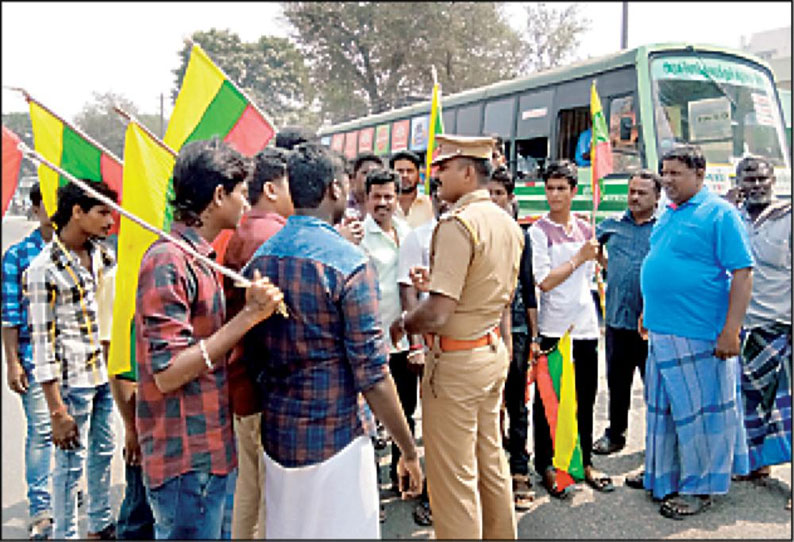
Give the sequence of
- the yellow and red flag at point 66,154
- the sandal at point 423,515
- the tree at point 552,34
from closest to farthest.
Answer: the yellow and red flag at point 66,154 → the sandal at point 423,515 → the tree at point 552,34

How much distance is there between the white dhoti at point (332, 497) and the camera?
2049 millimetres

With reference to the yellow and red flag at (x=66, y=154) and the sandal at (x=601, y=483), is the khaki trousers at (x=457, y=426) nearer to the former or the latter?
the sandal at (x=601, y=483)

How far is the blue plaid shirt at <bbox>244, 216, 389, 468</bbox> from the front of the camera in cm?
197

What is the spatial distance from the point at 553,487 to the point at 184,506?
2390mm

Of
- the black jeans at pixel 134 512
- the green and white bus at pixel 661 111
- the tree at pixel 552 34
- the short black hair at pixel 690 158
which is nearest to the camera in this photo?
the black jeans at pixel 134 512

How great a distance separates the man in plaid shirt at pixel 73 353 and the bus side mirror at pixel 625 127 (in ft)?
22.2

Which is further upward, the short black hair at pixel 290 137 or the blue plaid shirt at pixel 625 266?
the short black hair at pixel 290 137

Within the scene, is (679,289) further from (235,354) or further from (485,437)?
(235,354)

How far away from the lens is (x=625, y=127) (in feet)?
26.5

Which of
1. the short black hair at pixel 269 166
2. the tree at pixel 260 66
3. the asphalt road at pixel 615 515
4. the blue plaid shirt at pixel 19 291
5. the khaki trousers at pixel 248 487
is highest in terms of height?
the tree at pixel 260 66

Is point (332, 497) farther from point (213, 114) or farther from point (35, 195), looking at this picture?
point (35, 195)

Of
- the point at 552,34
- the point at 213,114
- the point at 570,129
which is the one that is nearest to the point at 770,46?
the point at 552,34

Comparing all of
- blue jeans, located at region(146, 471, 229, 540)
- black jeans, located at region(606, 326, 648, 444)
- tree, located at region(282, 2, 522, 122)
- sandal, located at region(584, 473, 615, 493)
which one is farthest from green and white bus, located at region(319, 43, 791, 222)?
tree, located at region(282, 2, 522, 122)

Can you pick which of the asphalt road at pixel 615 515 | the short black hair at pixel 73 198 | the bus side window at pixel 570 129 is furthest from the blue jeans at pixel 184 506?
the bus side window at pixel 570 129
